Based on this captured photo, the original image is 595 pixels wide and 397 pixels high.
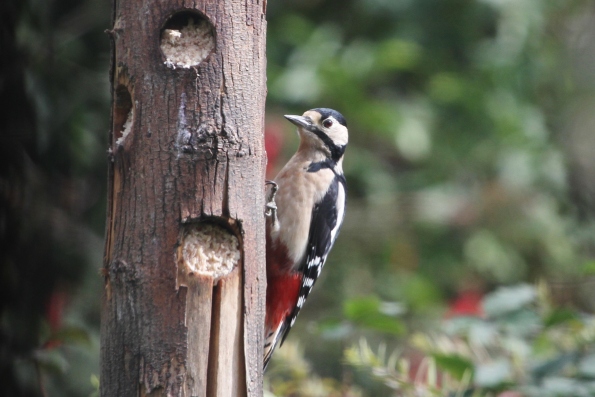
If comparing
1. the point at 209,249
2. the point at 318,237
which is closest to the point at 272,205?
the point at 318,237

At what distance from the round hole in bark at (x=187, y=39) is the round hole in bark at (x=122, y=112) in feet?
0.61

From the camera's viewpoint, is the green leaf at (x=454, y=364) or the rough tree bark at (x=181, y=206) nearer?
the rough tree bark at (x=181, y=206)

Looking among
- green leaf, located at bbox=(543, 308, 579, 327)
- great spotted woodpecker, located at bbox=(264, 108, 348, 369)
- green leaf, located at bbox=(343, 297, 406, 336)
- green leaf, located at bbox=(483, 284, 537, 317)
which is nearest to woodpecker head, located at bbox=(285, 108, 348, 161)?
great spotted woodpecker, located at bbox=(264, 108, 348, 369)

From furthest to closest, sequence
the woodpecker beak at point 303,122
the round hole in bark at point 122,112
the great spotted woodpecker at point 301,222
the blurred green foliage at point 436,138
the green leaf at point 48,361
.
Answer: the blurred green foliage at point 436,138 → the woodpecker beak at point 303,122 → the great spotted woodpecker at point 301,222 → the green leaf at point 48,361 → the round hole in bark at point 122,112

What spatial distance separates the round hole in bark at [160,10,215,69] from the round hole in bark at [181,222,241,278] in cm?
49

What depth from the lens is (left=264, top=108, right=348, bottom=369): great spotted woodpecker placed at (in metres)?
3.37

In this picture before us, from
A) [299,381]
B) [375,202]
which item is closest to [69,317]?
[299,381]

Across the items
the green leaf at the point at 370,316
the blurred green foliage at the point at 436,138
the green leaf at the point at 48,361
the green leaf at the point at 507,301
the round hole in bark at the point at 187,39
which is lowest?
the green leaf at the point at 48,361

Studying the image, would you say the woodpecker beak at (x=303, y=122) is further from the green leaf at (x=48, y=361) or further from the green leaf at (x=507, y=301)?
the green leaf at (x=48, y=361)

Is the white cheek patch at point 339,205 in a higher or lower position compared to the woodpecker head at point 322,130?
lower

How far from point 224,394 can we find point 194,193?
0.60 m

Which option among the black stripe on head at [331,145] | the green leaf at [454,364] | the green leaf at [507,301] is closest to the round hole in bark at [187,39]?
the black stripe on head at [331,145]

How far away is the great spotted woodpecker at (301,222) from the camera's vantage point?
11.0 feet

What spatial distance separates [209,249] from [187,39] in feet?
2.10
